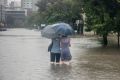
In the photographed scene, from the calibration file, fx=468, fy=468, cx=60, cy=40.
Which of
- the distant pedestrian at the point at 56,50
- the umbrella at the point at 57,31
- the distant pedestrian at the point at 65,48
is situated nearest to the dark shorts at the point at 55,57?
the distant pedestrian at the point at 56,50

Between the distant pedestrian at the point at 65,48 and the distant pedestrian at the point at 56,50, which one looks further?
the distant pedestrian at the point at 56,50

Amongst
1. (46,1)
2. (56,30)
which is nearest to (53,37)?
(56,30)

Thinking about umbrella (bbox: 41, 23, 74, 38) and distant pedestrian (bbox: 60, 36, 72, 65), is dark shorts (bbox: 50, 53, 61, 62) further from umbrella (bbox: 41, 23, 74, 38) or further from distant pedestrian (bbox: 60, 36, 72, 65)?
umbrella (bbox: 41, 23, 74, 38)

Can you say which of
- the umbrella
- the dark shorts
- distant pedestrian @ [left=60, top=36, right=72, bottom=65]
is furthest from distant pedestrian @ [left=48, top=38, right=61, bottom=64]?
the umbrella

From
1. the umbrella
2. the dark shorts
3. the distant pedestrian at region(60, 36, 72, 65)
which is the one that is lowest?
the dark shorts

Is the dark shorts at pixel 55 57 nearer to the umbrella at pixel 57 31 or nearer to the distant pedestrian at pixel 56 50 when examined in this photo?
the distant pedestrian at pixel 56 50

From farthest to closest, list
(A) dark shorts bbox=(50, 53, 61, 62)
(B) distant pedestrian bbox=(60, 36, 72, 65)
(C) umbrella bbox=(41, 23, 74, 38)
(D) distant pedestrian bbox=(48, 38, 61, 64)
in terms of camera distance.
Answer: (A) dark shorts bbox=(50, 53, 61, 62) < (D) distant pedestrian bbox=(48, 38, 61, 64) < (B) distant pedestrian bbox=(60, 36, 72, 65) < (C) umbrella bbox=(41, 23, 74, 38)

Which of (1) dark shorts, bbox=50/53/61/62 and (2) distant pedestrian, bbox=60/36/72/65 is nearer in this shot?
(2) distant pedestrian, bbox=60/36/72/65

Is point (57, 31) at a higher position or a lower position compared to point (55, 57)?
higher

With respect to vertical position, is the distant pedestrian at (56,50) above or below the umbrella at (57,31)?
below

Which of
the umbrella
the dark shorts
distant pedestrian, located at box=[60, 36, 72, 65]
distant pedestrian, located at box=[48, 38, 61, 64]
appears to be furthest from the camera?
the dark shorts

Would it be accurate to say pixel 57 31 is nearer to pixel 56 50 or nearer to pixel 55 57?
pixel 56 50

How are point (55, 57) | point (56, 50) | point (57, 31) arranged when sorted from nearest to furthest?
point (57, 31)
point (56, 50)
point (55, 57)

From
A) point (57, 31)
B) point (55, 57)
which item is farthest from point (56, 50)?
point (57, 31)
